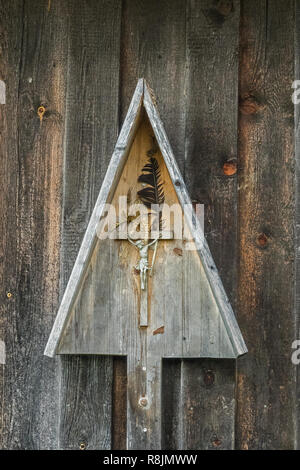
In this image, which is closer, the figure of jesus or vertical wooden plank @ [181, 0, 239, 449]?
the figure of jesus

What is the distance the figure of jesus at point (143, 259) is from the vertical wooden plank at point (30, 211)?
338 millimetres

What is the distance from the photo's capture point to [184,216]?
1.45 meters

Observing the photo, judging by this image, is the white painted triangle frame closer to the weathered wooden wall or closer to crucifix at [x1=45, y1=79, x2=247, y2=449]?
crucifix at [x1=45, y1=79, x2=247, y2=449]

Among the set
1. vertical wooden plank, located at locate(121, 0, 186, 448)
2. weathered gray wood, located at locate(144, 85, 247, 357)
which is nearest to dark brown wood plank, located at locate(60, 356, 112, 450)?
weathered gray wood, located at locate(144, 85, 247, 357)

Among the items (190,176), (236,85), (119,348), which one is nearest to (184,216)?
(190,176)

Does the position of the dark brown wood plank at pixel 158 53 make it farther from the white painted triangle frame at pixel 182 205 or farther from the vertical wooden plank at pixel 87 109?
the white painted triangle frame at pixel 182 205

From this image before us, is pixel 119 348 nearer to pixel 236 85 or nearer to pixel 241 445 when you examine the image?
pixel 241 445

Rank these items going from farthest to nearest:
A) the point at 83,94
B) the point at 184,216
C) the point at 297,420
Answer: the point at 83,94
the point at 297,420
the point at 184,216

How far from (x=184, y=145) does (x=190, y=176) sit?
0.33 feet

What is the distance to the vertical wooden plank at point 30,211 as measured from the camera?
170cm

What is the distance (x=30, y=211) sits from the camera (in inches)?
68.3

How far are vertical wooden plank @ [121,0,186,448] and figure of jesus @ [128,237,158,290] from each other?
342 mm

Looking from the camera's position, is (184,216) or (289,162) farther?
(289,162)

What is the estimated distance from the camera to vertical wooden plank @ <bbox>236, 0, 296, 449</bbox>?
164 cm
